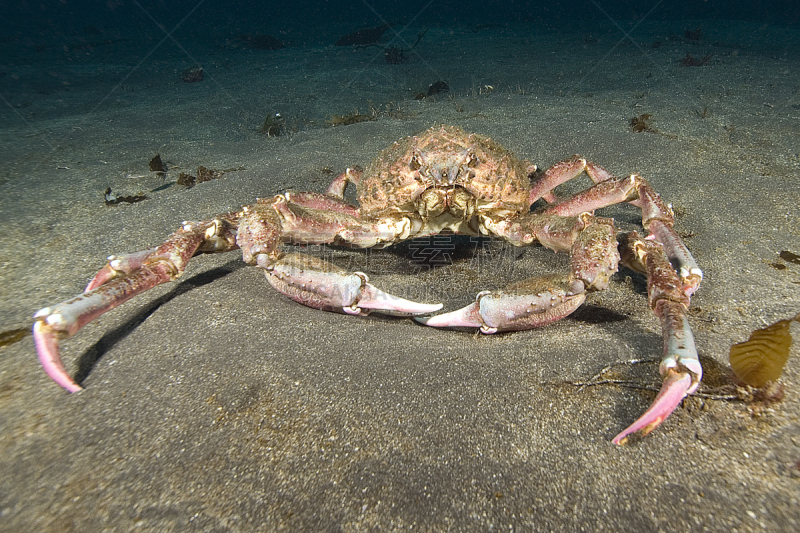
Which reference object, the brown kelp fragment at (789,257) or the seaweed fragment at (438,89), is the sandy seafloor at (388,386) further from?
the seaweed fragment at (438,89)

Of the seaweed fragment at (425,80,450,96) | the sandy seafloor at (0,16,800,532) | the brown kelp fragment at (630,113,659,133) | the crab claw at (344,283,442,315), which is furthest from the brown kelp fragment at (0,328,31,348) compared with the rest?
the seaweed fragment at (425,80,450,96)

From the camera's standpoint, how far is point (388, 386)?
257 cm

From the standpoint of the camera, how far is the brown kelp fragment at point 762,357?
7.00 ft

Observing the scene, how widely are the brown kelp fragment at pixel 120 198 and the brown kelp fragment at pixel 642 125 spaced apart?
8.91 meters

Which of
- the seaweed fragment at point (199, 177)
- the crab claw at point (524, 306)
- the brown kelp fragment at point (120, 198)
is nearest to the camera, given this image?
the crab claw at point (524, 306)

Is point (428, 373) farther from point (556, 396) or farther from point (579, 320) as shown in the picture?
point (579, 320)

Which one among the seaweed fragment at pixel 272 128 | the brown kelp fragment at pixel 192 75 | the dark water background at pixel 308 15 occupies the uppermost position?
the dark water background at pixel 308 15

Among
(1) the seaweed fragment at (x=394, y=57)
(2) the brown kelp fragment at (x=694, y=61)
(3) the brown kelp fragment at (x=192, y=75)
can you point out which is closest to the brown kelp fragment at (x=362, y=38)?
(1) the seaweed fragment at (x=394, y=57)

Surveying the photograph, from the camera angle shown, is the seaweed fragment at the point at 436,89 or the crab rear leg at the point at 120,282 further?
the seaweed fragment at the point at 436,89

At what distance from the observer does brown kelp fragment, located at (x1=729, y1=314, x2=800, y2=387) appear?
7.00 feet

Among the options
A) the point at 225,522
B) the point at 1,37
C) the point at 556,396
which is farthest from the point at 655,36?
the point at 1,37

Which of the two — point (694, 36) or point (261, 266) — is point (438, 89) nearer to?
point (261, 266)

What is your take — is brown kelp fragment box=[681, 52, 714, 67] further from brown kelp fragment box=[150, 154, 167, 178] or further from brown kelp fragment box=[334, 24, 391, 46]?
brown kelp fragment box=[150, 154, 167, 178]

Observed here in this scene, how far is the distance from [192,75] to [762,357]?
20.5 meters
